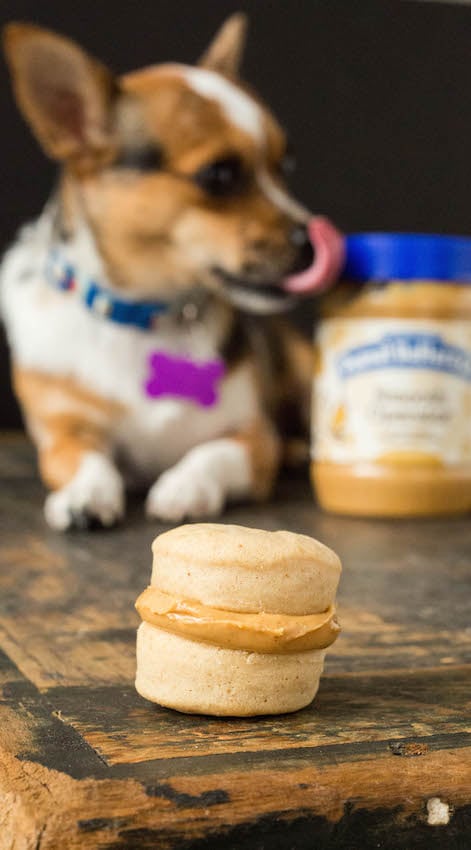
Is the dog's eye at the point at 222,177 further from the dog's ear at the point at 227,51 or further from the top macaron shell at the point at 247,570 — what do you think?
the top macaron shell at the point at 247,570

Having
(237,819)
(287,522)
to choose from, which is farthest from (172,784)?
(287,522)

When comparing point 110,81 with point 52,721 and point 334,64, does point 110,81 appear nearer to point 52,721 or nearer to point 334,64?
point 334,64

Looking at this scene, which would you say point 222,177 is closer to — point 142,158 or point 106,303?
point 142,158

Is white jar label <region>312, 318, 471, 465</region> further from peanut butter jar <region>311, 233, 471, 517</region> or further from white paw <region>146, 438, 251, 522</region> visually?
white paw <region>146, 438, 251, 522</region>

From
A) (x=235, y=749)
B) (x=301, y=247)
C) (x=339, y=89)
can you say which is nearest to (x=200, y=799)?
(x=235, y=749)

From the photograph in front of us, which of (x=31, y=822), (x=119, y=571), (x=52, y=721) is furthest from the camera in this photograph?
(x=119, y=571)

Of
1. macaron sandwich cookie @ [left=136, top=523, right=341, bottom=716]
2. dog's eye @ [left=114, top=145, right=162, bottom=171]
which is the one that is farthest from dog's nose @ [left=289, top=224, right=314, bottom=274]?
macaron sandwich cookie @ [left=136, top=523, right=341, bottom=716]
